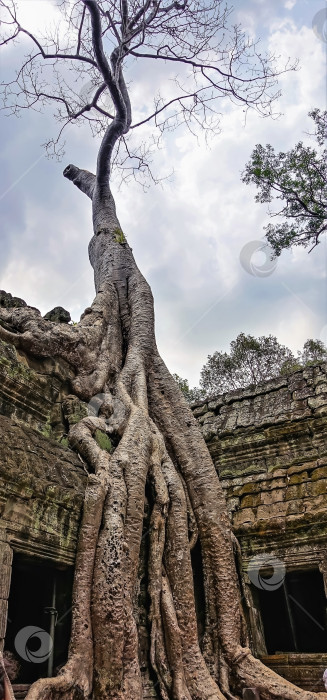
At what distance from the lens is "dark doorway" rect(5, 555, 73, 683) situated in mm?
2986

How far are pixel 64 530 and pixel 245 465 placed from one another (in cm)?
262

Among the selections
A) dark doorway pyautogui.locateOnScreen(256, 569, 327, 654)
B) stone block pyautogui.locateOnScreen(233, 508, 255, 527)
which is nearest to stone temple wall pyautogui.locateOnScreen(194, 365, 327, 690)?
stone block pyautogui.locateOnScreen(233, 508, 255, 527)

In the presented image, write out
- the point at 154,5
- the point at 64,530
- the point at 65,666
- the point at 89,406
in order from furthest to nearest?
the point at 154,5
the point at 89,406
the point at 64,530
the point at 65,666

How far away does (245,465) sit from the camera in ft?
17.2

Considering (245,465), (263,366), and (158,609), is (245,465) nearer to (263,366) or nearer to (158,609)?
(158,609)

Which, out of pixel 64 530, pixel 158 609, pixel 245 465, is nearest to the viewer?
pixel 64 530

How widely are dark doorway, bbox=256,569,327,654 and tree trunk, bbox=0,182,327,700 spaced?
7.63 feet

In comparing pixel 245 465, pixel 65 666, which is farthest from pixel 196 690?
pixel 245 465

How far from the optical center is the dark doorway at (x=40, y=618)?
2.99m

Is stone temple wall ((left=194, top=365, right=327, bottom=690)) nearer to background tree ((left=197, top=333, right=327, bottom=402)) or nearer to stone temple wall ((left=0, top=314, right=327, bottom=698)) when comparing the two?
stone temple wall ((left=0, top=314, right=327, bottom=698))

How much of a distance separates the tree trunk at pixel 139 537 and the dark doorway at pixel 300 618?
2325 millimetres

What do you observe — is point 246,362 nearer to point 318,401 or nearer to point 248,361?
point 248,361

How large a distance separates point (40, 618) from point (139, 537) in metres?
0.79

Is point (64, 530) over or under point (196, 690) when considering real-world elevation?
over
